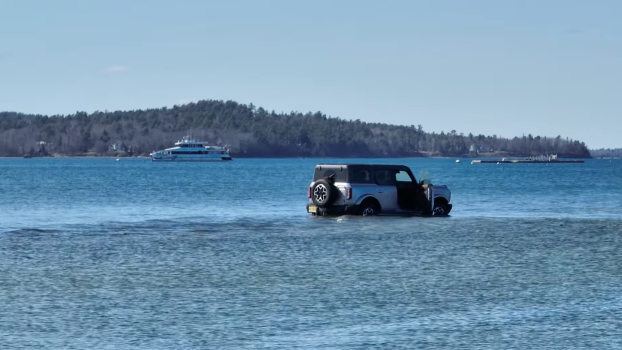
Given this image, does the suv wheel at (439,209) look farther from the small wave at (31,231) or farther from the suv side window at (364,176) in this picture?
the small wave at (31,231)

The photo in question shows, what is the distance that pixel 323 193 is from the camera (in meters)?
38.0

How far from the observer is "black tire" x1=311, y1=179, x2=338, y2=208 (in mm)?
37688

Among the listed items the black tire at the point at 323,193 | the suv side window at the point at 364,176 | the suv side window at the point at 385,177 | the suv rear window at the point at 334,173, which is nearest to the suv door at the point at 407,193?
the suv side window at the point at 385,177

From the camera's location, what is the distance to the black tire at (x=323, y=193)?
37688 mm

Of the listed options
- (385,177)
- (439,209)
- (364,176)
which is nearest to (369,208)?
(364,176)

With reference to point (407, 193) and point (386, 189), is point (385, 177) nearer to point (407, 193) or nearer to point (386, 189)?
point (386, 189)

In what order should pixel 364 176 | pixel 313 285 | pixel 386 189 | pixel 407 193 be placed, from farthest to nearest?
pixel 407 193 → pixel 386 189 → pixel 364 176 → pixel 313 285

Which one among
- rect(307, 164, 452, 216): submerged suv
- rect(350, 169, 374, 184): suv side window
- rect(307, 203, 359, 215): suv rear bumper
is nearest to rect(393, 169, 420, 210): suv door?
rect(307, 164, 452, 216): submerged suv

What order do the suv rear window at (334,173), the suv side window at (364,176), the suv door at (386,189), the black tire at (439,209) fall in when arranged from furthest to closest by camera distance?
the black tire at (439,209) < the suv door at (386,189) < the suv side window at (364,176) < the suv rear window at (334,173)

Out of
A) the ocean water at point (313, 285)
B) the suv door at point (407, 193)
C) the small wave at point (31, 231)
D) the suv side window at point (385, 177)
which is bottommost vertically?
the small wave at point (31, 231)

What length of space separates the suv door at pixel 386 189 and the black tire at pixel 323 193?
168 centimetres

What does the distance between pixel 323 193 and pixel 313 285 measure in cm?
1802

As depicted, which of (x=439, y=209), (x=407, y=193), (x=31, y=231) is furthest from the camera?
(x=439, y=209)

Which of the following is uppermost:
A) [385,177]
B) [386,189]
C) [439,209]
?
[385,177]
